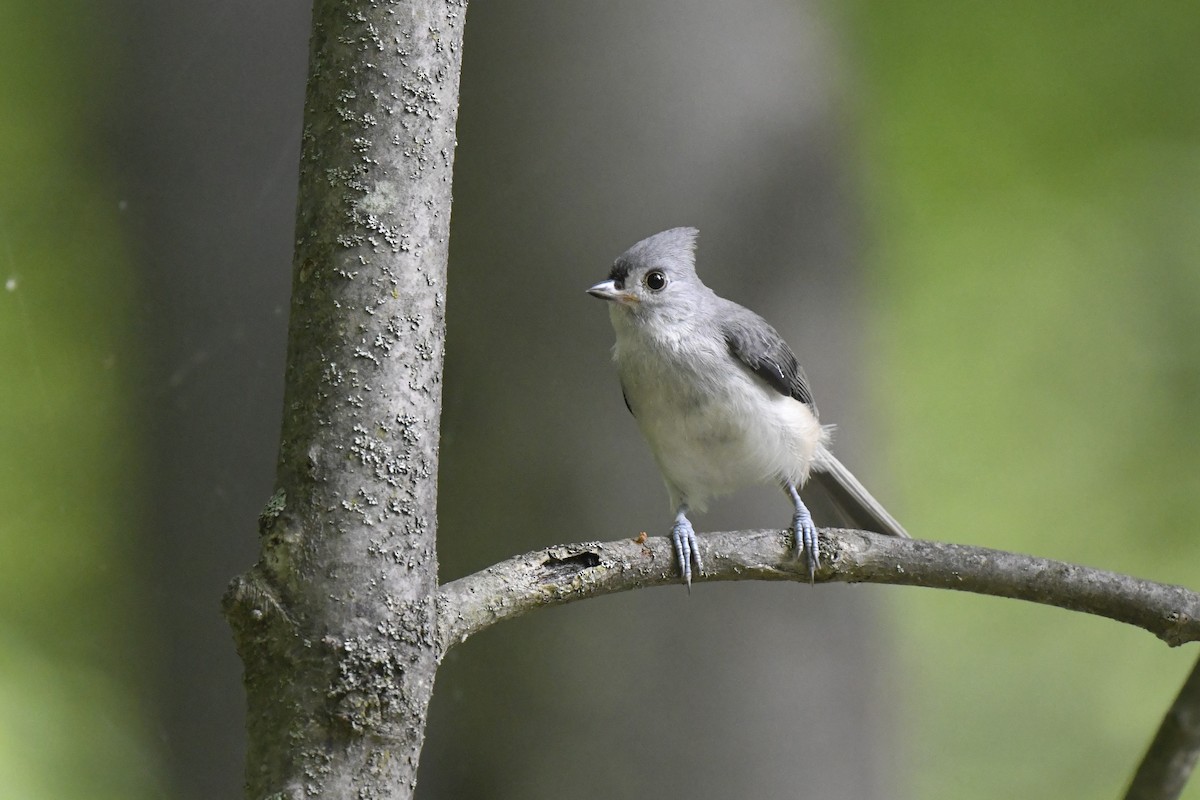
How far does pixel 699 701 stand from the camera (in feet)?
4.07

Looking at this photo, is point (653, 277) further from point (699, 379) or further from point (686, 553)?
point (686, 553)

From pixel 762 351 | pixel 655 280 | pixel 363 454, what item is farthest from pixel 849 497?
pixel 363 454

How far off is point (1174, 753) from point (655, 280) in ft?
2.40

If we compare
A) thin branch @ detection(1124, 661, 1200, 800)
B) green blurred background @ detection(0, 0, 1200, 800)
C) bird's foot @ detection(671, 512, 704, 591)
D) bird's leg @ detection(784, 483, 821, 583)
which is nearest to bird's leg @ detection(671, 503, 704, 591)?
bird's foot @ detection(671, 512, 704, 591)

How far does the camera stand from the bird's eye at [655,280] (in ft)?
3.39

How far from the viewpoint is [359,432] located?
2.22ft

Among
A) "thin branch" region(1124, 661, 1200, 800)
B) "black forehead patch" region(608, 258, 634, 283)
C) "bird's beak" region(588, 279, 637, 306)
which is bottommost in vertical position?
"thin branch" region(1124, 661, 1200, 800)

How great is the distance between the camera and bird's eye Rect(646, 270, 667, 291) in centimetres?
103

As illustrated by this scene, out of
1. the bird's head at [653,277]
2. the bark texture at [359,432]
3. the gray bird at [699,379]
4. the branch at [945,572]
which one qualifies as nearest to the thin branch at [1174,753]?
the branch at [945,572]

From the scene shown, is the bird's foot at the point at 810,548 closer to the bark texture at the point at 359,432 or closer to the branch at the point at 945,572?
the branch at the point at 945,572

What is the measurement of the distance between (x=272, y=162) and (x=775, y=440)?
2.50 ft

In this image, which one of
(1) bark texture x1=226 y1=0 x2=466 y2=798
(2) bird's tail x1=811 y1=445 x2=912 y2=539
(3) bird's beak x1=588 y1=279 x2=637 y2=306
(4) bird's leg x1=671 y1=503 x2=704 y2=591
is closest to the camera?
(1) bark texture x1=226 y1=0 x2=466 y2=798

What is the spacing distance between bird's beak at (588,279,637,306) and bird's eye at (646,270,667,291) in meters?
0.03

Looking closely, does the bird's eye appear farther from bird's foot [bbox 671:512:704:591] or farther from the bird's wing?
bird's foot [bbox 671:512:704:591]
